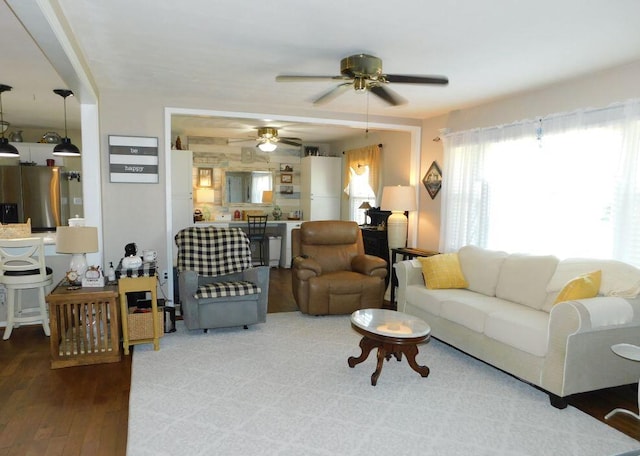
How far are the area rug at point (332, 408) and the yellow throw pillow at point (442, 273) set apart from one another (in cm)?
62

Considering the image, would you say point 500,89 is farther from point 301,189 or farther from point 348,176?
point 301,189

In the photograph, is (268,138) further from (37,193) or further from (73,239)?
(37,193)

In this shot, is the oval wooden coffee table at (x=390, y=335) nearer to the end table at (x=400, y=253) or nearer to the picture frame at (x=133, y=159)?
the end table at (x=400, y=253)

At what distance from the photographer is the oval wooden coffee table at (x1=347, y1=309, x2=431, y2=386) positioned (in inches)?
112

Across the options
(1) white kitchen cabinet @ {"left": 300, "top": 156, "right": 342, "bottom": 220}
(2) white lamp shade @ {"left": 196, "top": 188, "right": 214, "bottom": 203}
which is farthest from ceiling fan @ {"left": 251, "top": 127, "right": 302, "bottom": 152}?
(2) white lamp shade @ {"left": 196, "top": 188, "right": 214, "bottom": 203}

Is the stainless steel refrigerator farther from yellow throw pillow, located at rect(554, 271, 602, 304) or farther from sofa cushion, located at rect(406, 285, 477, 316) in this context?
yellow throw pillow, located at rect(554, 271, 602, 304)

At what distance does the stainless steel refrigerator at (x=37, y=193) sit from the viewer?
6637mm

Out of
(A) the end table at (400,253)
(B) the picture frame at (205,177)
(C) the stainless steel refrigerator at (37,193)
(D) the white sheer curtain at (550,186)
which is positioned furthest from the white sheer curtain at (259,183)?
(D) the white sheer curtain at (550,186)

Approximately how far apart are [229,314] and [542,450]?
2.70 meters

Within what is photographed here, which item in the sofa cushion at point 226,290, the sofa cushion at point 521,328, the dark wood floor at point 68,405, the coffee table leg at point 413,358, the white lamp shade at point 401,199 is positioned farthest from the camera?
the white lamp shade at point 401,199

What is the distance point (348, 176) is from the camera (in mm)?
7730

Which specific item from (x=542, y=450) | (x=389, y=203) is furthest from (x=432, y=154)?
(x=542, y=450)

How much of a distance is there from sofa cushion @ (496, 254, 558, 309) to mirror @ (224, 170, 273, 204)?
5.33 m

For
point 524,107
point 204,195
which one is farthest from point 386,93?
point 204,195
